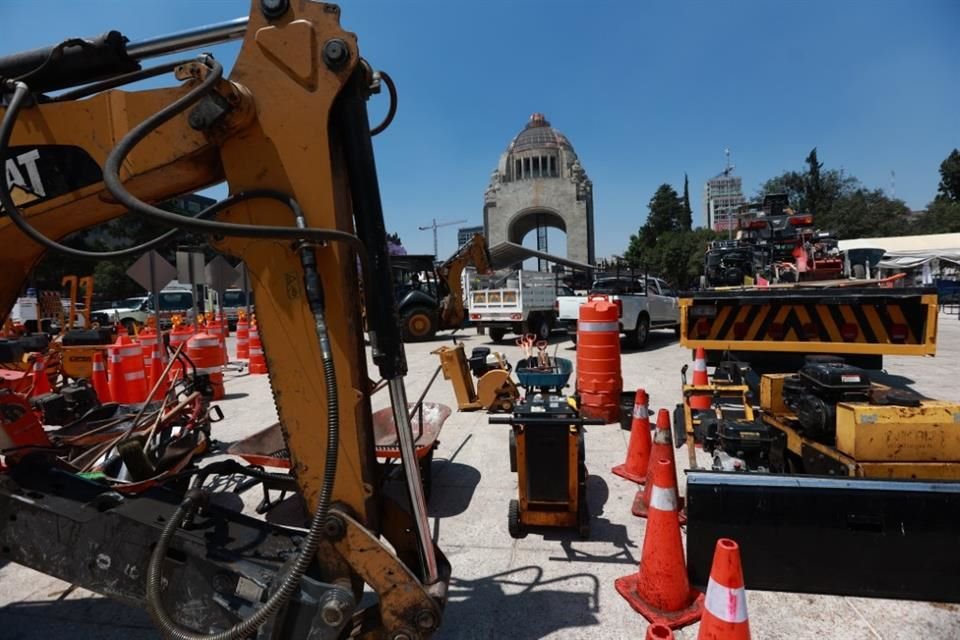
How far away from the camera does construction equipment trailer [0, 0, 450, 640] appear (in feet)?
5.97

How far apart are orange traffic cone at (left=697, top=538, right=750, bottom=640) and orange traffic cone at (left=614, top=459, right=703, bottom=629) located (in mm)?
A: 617

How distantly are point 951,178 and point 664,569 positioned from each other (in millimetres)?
71839

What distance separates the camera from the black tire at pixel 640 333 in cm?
1277

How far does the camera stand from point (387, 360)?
2084mm

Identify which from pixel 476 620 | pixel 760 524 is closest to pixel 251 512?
pixel 476 620

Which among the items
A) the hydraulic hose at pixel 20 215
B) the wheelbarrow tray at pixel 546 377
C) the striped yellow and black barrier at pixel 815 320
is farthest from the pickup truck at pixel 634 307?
the hydraulic hose at pixel 20 215

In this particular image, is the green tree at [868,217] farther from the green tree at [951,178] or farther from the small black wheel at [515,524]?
the small black wheel at [515,524]

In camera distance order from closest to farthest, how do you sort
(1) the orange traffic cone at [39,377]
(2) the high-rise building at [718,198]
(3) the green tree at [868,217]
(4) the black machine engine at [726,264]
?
1. (1) the orange traffic cone at [39,377]
2. (4) the black machine engine at [726,264]
3. (3) the green tree at [868,217]
4. (2) the high-rise building at [718,198]

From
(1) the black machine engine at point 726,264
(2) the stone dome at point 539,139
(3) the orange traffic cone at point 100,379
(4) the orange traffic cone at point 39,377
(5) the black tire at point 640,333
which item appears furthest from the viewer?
(2) the stone dome at point 539,139

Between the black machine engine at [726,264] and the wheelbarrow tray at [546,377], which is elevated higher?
the black machine engine at [726,264]

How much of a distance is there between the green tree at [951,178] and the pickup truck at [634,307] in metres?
58.9

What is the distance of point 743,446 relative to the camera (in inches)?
150

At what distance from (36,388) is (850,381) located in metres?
10.2

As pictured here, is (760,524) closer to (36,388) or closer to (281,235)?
(281,235)
